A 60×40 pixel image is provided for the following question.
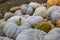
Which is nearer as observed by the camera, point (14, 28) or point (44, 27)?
point (44, 27)

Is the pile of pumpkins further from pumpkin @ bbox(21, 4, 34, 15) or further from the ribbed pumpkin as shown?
pumpkin @ bbox(21, 4, 34, 15)

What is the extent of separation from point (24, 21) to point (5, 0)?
4.96m

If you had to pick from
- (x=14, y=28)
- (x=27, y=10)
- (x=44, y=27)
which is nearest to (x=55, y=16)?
(x=44, y=27)

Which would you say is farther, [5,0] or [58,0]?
[5,0]

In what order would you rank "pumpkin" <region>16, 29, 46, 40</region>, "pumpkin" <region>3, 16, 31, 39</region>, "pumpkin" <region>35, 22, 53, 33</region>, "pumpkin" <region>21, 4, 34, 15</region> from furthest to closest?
"pumpkin" <region>21, 4, 34, 15</region>
"pumpkin" <region>3, 16, 31, 39</region>
"pumpkin" <region>35, 22, 53, 33</region>
"pumpkin" <region>16, 29, 46, 40</region>

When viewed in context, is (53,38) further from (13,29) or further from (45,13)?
(45,13)

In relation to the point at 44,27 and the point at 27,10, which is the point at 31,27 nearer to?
the point at 44,27

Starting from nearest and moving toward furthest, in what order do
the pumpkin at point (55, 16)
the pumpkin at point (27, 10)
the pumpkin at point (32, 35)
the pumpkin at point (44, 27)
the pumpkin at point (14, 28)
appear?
the pumpkin at point (32, 35), the pumpkin at point (44, 27), the pumpkin at point (14, 28), the pumpkin at point (55, 16), the pumpkin at point (27, 10)

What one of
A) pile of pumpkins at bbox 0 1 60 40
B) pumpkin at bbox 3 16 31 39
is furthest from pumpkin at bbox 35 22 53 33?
Result: pumpkin at bbox 3 16 31 39

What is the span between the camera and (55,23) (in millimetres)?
2941

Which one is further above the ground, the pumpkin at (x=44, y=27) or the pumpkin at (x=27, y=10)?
the pumpkin at (x=44, y=27)

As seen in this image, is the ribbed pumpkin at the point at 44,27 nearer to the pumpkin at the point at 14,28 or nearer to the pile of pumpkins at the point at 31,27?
the pile of pumpkins at the point at 31,27

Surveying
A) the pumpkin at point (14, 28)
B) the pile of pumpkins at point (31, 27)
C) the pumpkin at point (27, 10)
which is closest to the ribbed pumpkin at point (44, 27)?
the pile of pumpkins at point (31, 27)

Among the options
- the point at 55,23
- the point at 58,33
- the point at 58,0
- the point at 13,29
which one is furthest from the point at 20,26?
the point at 58,0
